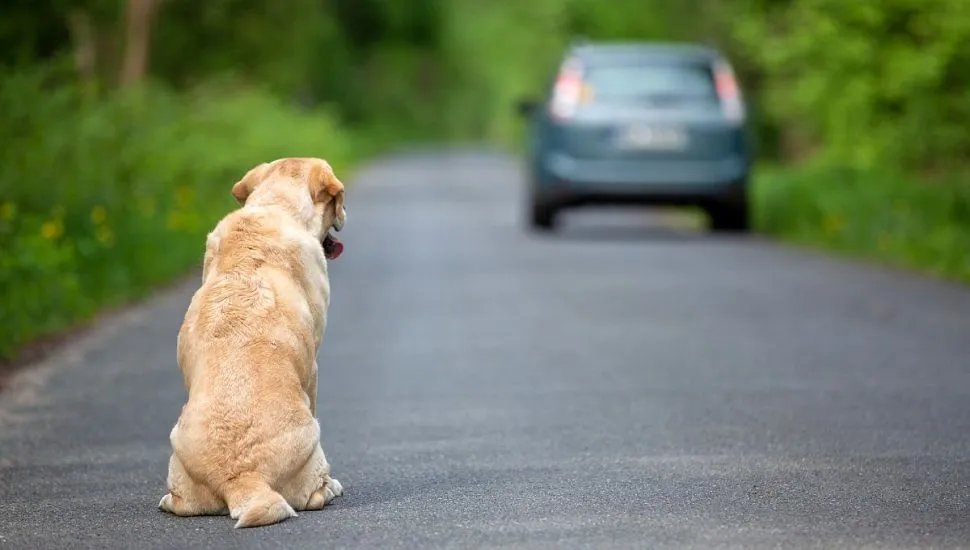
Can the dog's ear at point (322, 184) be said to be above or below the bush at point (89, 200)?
above

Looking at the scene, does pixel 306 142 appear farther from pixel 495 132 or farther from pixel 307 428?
pixel 495 132

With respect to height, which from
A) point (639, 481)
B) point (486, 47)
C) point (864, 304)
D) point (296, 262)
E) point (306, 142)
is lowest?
point (486, 47)

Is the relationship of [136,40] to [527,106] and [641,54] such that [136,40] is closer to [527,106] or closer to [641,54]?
[527,106]

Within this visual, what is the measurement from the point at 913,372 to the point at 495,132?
402 ft

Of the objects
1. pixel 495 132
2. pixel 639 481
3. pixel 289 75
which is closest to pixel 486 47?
pixel 495 132

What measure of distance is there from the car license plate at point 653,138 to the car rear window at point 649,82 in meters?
0.42

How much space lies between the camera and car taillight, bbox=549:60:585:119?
64.4 feet

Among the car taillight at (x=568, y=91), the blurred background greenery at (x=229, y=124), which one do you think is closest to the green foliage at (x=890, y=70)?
the blurred background greenery at (x=229, y=124)

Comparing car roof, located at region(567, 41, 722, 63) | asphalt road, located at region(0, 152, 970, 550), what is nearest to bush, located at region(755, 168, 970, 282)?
asphalt road, located at region(0, 152, 970, 550)

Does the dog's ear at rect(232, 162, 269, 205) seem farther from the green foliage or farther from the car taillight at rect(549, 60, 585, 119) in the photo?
the car taillight at rect(549, 60, 585, 119)

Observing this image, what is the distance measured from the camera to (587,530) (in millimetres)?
5613

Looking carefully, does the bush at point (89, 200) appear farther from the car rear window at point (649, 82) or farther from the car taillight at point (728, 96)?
the car taillight at point (728, 96)

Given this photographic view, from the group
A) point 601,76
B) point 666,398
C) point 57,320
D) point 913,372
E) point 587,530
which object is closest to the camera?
point 587,530

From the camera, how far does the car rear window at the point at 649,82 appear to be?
64.4 feet
